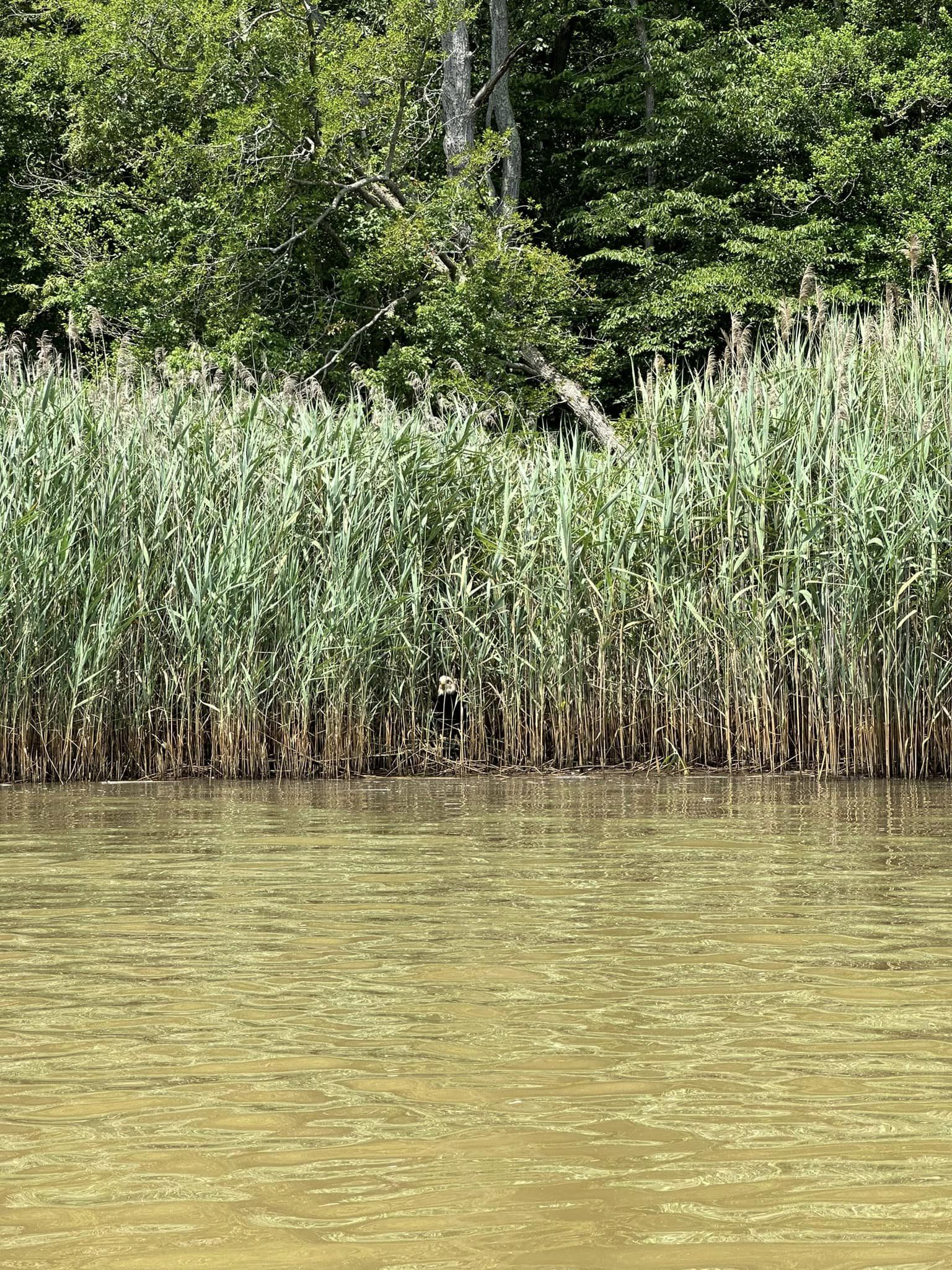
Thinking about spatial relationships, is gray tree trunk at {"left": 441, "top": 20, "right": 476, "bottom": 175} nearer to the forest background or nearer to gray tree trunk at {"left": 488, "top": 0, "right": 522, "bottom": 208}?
the forest background

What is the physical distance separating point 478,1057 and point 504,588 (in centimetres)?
601

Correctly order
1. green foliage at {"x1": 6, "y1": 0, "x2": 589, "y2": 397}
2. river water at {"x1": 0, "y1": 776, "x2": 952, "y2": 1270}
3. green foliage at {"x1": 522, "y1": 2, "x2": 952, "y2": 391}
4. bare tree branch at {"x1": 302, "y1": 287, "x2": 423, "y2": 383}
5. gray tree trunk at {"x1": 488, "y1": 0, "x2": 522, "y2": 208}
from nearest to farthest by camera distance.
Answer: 1. river water at {"x1": 0, "y1": 776, "x2": 952, "y2": 1270}
2. green foliage at {"x1": 6, "y1": 0, "x2": 589, "y2": 397}
3. bare tree branch at {"x1": 302, "y1": 287, "x2": 423, "y2": 383}
4. green foliage at {"x1": 522, "y1": 2, "x2": 952, "y2": 391}
5. gray tree trunk at {"x1": 488, "y1": 0, "x2": 522, "y2": 208}

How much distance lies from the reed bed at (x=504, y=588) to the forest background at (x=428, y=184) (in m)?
9.55

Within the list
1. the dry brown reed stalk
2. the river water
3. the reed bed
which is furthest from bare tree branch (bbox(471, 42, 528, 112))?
the river water

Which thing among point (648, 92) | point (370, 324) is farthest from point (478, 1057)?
point (648, 92)

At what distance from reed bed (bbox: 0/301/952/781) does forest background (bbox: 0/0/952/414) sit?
955 centimetres

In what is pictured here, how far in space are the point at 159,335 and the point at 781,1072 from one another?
19.8m

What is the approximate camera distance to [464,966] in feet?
12.2

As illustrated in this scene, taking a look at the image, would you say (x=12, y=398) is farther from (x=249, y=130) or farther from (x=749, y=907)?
(x=249, y=130)

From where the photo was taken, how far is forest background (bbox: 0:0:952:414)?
2061cm

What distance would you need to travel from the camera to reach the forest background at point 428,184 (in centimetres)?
2061

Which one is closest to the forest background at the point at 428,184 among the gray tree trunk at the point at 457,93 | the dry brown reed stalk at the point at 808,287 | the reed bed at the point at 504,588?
the gray tree trunk at the point at 457,93

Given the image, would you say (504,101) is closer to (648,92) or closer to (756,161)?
(648,92)

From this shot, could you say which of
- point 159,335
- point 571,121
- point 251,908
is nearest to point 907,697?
point 251,908
